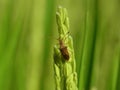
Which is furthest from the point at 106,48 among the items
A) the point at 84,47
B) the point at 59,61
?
the point at 59,61

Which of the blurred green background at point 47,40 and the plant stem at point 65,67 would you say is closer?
the plant stem at point 65,67

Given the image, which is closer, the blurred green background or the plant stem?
the plant stem

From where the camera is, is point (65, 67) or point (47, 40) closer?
point (65, 67)

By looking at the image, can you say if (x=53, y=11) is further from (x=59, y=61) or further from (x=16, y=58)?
(x=59, y=61)

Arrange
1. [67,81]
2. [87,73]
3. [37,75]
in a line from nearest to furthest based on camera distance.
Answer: [67,81] → [87,73] → [37,75]

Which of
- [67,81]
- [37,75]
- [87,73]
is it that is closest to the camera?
[67,81]

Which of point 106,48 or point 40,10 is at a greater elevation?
point 40,10

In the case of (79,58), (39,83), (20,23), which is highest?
(20,23)

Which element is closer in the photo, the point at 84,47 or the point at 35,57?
the point at 84,47
